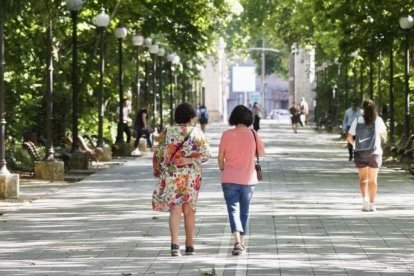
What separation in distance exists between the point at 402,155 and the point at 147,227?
16505 millimetres

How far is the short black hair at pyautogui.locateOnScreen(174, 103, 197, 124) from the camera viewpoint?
41.8ft

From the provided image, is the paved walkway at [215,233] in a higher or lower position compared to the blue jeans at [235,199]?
lower

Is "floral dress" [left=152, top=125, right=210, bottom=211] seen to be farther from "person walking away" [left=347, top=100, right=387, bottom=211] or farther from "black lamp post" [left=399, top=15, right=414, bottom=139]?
"black lamp post" [left=399, top=15, right=414, bottom=139]

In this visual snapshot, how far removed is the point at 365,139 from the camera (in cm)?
1798

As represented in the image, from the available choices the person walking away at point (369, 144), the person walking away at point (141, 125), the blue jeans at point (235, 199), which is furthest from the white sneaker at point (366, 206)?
the person walking away at point (141, 125)

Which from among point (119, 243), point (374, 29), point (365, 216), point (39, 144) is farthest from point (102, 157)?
point (119, 243)

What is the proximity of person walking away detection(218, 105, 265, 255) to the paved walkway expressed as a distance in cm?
51

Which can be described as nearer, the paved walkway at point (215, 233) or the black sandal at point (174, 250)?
the paved walkway at point (215, 233)

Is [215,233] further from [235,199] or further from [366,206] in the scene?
[366,206]

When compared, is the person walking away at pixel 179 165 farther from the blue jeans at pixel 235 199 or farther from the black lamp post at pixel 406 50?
the black lamp post at pixel 406 50

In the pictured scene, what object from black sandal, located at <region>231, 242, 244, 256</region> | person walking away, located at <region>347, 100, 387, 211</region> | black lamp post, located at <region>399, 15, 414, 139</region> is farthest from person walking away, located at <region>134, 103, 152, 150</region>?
black sandal, located at <region>231, 242, 244, 256</region>

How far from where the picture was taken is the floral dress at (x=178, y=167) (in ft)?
41.5

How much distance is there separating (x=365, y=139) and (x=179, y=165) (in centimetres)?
592

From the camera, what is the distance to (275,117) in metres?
126
